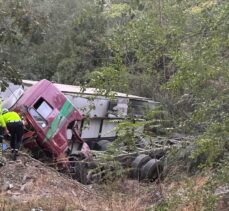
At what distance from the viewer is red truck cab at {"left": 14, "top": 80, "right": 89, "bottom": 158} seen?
472 inches

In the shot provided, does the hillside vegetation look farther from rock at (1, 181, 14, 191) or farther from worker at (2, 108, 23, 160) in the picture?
worker at (2, 108, 23, 160)

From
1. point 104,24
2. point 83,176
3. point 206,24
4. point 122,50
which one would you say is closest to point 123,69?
point 122,50

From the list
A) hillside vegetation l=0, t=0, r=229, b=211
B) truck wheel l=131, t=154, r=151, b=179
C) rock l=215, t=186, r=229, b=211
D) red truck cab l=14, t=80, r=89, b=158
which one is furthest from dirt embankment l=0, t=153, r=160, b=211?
truck wheel l=131, t=154, r=151, b=179

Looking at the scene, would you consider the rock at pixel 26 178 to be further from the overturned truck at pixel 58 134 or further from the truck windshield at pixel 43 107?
the truck windshield at pixel 43 107

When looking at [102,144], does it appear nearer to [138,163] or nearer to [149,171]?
[138,163]

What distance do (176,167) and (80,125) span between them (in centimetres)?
564

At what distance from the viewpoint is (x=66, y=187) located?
9.08m

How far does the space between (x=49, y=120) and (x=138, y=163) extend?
249 centimetres

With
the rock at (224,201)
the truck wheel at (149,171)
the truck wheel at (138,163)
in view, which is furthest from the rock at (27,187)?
the rock at (224,201)

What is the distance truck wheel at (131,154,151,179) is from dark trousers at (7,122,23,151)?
2.67 m

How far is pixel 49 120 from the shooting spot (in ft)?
39.9

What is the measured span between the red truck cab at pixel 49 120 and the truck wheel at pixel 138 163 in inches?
45.1

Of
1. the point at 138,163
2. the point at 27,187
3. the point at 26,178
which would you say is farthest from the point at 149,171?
the point at 27,187

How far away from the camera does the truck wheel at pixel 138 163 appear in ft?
37.1
